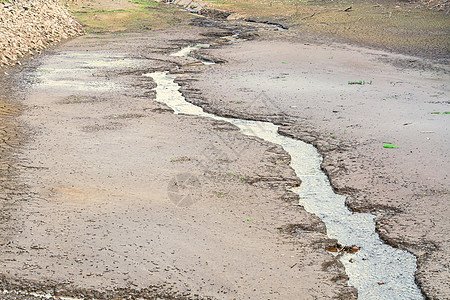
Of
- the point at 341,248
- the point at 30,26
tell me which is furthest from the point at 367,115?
the point at 30,26

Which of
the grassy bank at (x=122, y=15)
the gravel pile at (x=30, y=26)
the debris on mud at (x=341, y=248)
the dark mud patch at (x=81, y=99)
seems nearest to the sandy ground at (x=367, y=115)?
the debris on mud at (x=341, y=248)

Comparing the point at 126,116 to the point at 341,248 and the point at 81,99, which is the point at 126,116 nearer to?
the point at 81,99

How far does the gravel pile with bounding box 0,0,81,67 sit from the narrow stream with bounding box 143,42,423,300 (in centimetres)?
908

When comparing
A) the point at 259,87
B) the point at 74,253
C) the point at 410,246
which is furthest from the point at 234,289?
the point at 259,87

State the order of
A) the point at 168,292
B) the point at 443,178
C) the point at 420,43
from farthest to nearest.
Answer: the point at 420,43, the point at 443,178, the point at 168,292

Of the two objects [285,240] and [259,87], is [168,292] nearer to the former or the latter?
[285,240]

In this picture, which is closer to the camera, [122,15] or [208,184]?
[208,184]

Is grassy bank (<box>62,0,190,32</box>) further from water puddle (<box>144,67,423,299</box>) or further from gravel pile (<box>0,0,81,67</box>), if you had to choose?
water puddle (<box>144,67,423,299</box>)

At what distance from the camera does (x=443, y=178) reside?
6.41 m

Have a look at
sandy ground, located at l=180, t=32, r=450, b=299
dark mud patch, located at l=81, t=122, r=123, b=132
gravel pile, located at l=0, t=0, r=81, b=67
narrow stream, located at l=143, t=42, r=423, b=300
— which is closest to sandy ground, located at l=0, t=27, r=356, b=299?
dark mud patch, located at l=81, t=122, r=123, b=132

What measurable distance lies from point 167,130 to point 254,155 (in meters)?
1.71

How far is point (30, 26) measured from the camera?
1700 cm

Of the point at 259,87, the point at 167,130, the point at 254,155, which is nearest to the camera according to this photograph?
the point at 254,155

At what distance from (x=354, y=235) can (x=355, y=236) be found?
0.07 feet
